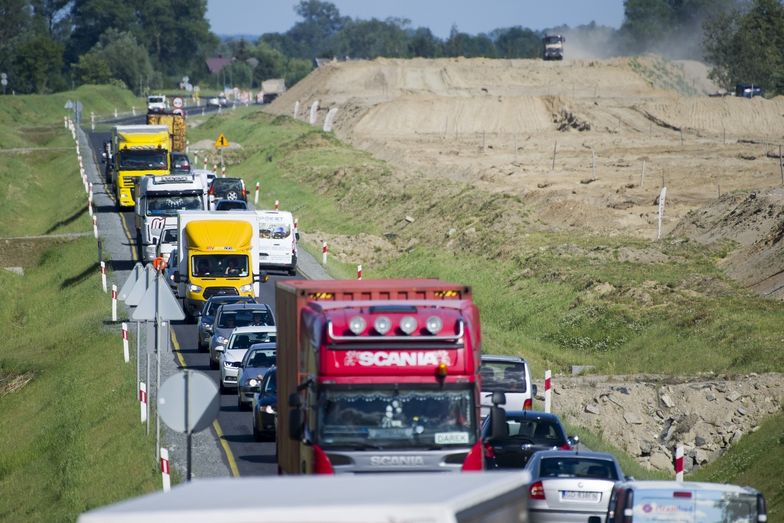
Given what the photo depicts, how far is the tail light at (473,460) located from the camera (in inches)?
600

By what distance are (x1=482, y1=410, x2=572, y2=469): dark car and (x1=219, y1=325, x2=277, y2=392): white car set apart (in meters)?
8.36

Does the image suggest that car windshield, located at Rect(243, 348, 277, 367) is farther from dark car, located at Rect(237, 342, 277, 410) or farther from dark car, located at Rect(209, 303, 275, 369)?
dark car, located at Rect(209, 303, 275, 369)

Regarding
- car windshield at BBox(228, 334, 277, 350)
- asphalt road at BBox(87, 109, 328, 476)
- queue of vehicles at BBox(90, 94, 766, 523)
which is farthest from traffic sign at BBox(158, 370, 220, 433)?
car windshield at BBox(228, 334, 277, 350)

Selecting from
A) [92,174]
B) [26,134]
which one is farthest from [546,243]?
[26,134]

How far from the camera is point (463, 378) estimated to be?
15.3 meters

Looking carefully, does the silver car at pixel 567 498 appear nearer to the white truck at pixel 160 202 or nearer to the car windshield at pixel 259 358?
the car windshield at pixel 259 358

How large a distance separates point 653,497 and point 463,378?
7.46 ft

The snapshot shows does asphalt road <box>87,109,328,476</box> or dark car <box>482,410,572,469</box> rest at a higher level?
dark car <box>482,410,572,469</box>

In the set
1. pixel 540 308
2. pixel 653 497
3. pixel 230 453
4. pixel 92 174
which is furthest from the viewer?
pixel 92 174

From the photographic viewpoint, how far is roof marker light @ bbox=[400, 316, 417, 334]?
A: 15156mm

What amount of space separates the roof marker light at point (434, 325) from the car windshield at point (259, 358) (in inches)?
501

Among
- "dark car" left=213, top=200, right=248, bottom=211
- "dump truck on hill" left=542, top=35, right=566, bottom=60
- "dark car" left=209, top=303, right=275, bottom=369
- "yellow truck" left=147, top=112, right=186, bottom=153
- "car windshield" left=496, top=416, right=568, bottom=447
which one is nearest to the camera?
"car windshield" left=496, top=416, right=568, bottom=447

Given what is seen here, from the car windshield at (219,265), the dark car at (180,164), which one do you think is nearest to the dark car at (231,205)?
the dark car at (180,164)

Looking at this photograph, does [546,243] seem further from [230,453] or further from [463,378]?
[463,378]
